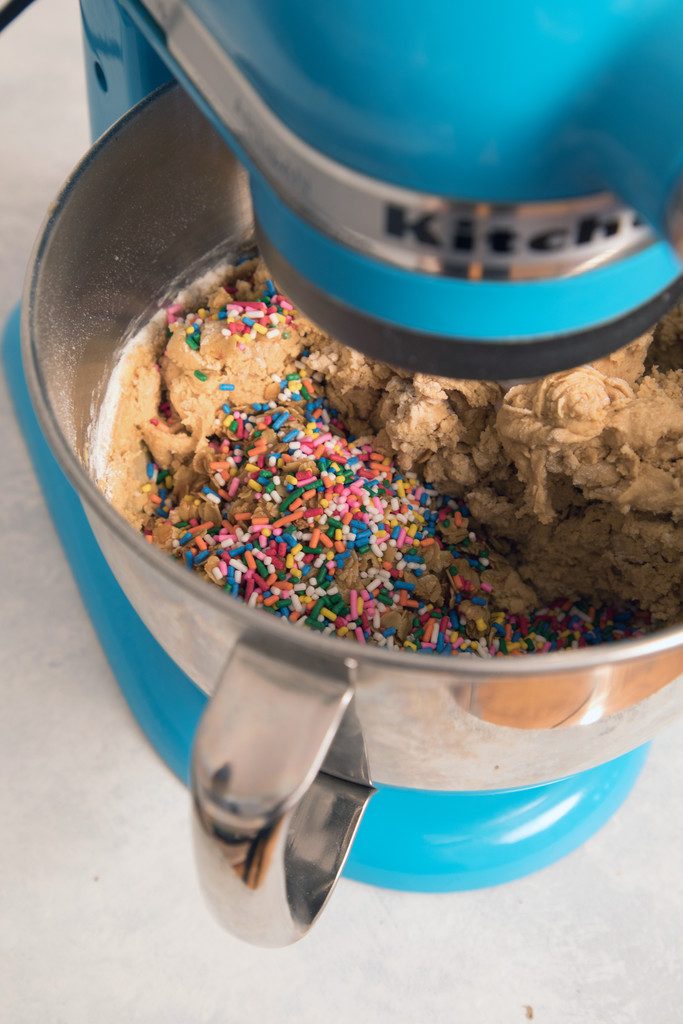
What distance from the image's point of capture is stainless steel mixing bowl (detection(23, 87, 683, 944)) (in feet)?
1.63

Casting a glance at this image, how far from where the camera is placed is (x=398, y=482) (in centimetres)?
87

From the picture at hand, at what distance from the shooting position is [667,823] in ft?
2.90

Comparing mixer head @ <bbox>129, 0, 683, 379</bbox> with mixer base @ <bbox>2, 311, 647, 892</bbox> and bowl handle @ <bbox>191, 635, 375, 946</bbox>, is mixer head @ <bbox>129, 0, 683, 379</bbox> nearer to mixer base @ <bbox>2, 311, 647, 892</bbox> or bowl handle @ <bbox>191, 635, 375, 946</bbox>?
bowl handle @ <bbox>191, 635, 375, 946</bbox>

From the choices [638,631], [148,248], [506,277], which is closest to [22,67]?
[148,248]

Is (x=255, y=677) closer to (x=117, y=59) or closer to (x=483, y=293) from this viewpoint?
(x=483, y=293)

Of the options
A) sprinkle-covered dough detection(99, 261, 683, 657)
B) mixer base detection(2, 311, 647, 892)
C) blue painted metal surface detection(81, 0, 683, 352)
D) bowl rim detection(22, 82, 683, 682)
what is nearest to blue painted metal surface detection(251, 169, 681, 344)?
blue painted metal surface detection(81, 0, 683, 352)

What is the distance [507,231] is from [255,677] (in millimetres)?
235

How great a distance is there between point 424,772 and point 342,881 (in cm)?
25

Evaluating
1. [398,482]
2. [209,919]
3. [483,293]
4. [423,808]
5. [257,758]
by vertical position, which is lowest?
[209,919]

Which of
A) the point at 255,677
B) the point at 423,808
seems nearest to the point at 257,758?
the point at 255,677

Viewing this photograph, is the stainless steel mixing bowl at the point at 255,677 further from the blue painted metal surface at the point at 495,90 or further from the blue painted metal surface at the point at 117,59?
the blue painted metal surface at the point at 495,90

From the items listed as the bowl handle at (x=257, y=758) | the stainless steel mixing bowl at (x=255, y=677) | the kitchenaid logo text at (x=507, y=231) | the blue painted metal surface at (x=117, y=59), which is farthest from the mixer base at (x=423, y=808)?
the kitchenaid logo text at (x=507, y=231)

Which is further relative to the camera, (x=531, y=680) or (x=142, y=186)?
(x=142, y=186)

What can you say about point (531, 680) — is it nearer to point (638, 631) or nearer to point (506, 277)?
point (506, 277)
